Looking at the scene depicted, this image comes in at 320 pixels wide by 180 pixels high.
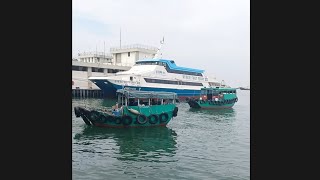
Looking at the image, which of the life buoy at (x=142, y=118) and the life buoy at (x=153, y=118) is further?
the life buoy at (x=153, y=118)

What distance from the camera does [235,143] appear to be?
784 inches

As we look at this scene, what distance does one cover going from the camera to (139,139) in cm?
1983

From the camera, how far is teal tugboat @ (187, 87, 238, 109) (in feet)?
147

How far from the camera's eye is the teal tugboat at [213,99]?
44875mm

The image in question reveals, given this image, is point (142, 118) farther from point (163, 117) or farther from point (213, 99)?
point (213, 99)

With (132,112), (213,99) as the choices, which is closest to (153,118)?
(132,112)

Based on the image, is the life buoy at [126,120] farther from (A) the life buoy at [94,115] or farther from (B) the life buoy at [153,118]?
(A) the life buoy at [94,115]

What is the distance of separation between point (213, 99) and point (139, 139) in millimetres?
28286

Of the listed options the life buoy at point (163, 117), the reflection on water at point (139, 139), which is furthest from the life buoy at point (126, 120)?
the life buoy at point (163, 117)

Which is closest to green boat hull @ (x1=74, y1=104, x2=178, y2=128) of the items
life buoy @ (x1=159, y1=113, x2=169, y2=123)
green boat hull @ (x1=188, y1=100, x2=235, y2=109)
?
life buoy @ (x1=159, y1=113, x2=169, y2=123)

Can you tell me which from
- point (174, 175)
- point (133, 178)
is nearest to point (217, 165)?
point (174, 175)

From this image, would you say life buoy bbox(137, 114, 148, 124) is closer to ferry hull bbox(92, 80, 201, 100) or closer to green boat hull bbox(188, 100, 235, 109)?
green boat hull bbox(188, 100, 235, 109)
